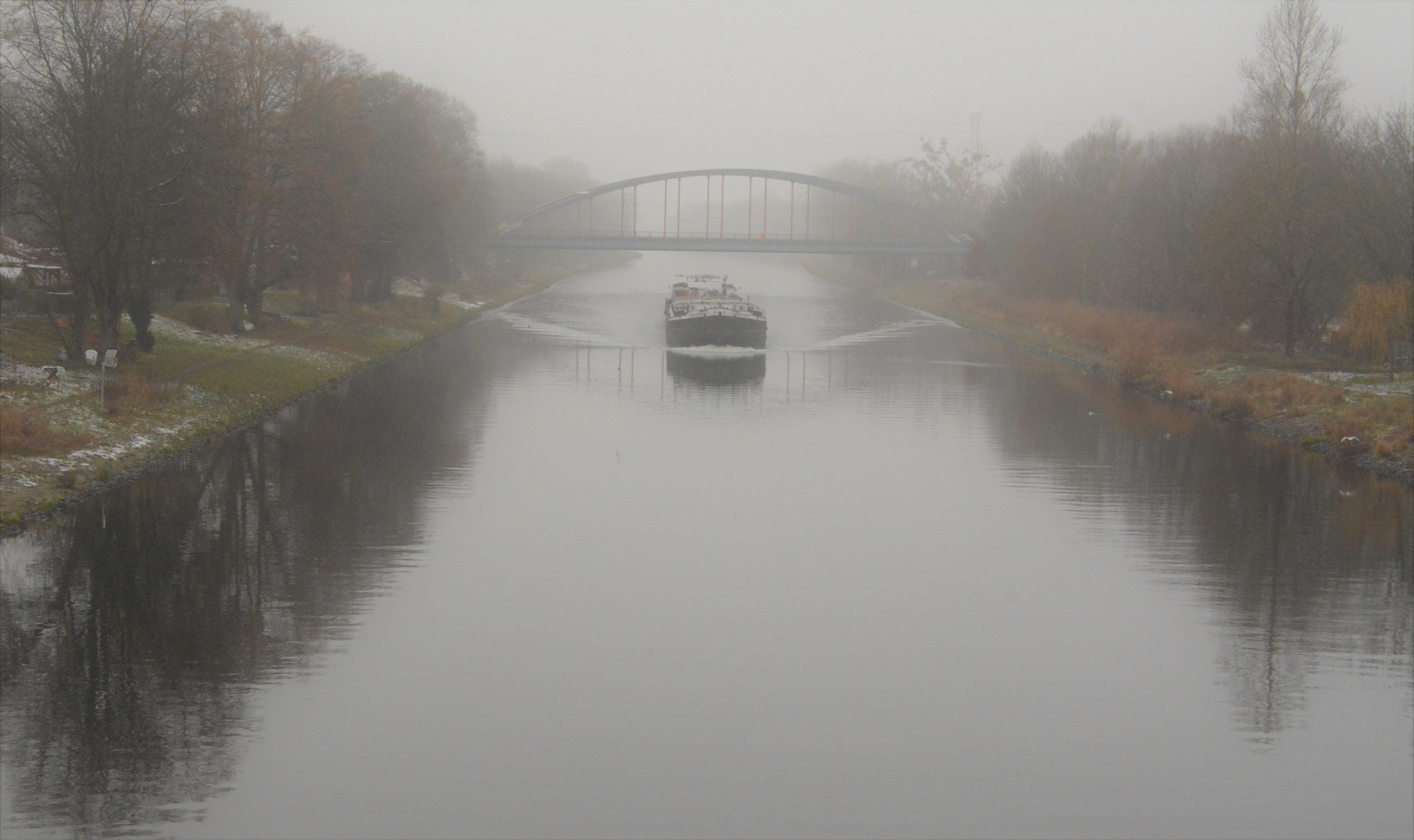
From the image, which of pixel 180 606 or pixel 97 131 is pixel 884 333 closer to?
pixel 97 131

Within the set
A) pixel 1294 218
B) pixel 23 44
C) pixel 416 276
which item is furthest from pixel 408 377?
pixel 416 276

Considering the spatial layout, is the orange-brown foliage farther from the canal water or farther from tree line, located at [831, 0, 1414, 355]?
tree line, located at [831, 0, 1414, 355]

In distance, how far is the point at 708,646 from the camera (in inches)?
543

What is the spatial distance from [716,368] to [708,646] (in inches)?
1349

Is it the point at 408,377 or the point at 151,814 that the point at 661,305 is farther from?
the point at 151,814

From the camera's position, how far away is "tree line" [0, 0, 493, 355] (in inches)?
1190

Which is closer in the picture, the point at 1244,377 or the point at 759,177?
the point at 1244,377

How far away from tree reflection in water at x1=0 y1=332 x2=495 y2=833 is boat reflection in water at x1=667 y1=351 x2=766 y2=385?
56.6 ft

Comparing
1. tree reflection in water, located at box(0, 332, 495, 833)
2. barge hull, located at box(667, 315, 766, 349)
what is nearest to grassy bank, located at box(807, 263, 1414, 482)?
barge hull, located at box(667, 315, 766, 349)

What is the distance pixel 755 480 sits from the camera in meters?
23.8

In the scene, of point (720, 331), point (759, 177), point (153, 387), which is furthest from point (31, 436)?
point (759, 177)

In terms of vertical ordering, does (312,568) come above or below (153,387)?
below

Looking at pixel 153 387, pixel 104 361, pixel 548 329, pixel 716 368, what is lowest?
pixel 716 368

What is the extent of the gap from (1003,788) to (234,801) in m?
5.21
